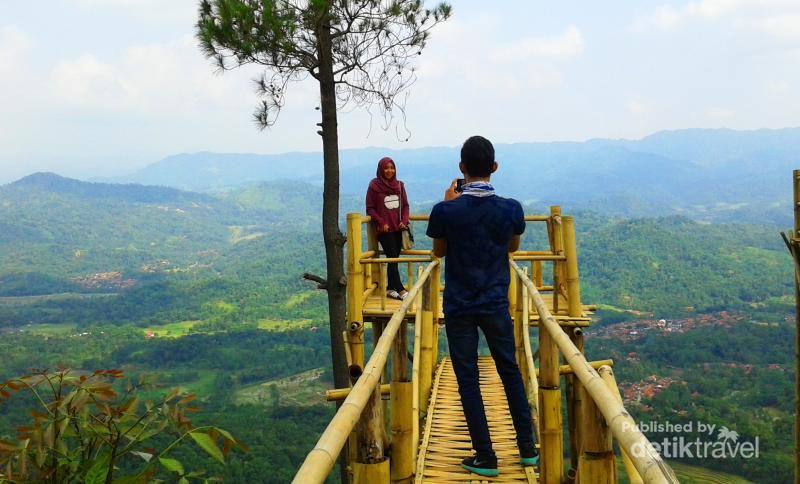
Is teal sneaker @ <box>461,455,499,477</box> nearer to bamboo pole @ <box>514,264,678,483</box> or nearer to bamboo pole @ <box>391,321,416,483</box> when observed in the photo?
bamboo pole @ <box>391,321,416,483</box>

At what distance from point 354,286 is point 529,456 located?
2.77m

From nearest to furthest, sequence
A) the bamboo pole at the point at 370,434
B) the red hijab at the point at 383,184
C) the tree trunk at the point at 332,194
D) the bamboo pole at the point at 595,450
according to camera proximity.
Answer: the bamboo pole at the point at 595,450 → the bamboo pole at the point at 370,434 → the red hijab at the point at 383,184 → the tree trunk at the point at 332,194

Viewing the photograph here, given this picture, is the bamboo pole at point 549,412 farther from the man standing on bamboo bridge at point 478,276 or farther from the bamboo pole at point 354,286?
the bamboo pole at point 354,286

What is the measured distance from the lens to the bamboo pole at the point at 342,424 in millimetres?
1488

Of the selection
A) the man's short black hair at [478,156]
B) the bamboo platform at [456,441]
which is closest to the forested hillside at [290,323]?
the bamboo platform at [456,441]

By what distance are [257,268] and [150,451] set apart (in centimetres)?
11630

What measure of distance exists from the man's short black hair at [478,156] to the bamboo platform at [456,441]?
153 centimetres

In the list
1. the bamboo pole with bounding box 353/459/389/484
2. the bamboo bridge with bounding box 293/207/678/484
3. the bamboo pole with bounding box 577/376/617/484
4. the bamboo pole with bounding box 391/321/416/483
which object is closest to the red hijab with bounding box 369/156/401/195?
the bamboo bridge with bounding box 293/207/678/484

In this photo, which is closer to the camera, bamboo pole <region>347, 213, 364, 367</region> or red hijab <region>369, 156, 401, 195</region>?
bamboo pole <region>347, 213, 364, 367</region>

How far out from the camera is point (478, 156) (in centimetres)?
323

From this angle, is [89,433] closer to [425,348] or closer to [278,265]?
[425,348]

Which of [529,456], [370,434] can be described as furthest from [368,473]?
[529,456]

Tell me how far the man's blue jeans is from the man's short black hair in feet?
2.30

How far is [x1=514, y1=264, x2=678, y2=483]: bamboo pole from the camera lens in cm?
144
